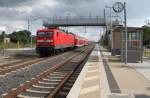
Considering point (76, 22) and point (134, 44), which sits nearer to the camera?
point (134, 44)

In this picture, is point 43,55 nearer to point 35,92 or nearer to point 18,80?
point 18,80

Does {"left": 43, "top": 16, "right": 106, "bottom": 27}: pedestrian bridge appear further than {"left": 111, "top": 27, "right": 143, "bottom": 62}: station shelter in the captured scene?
Yes

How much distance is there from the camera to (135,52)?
28688 mm

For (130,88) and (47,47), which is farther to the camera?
(47,47)

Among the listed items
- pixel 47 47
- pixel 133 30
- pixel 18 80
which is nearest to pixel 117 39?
pixel 47 47

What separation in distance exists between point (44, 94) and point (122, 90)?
2.71 meters

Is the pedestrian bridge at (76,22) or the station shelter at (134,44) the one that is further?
the pedestrian bridge at (76,22)

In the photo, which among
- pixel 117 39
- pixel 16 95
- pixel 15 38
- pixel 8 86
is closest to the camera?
pixel 16 95

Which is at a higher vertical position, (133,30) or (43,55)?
(133,30)

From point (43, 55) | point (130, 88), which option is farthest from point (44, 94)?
point (43, 55)

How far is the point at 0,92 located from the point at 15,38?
93.9 m

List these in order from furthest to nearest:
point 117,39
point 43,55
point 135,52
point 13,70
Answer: point 43,55 < point 117,39 < point 135,52 < point 13,70

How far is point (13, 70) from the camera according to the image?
2125 cm

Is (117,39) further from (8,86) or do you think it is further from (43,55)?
(8,86)
